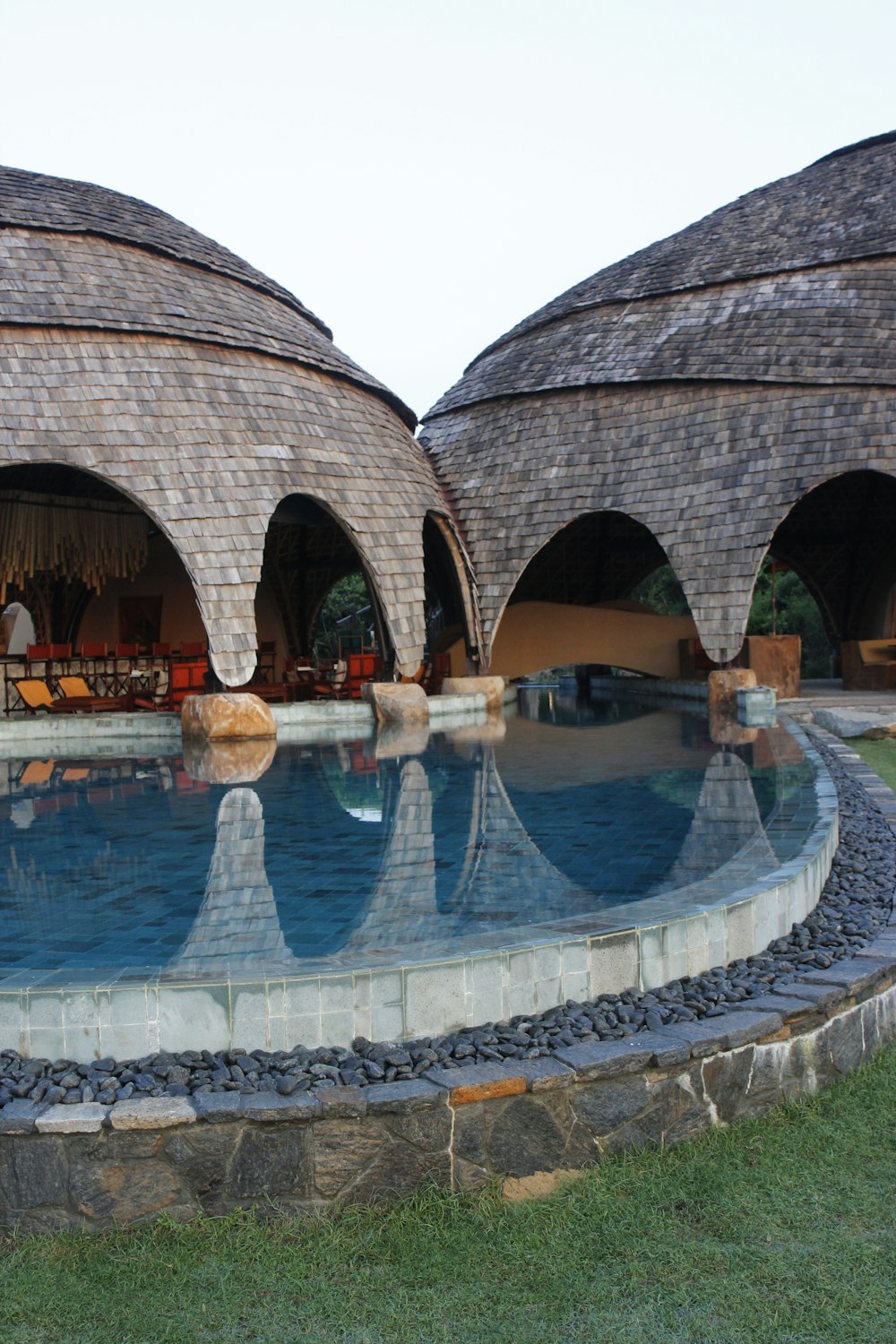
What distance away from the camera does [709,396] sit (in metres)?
15.1

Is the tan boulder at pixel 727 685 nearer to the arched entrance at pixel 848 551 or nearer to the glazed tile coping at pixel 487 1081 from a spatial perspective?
the arched entrance at pixel 848 551

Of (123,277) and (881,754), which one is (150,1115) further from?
(123,277)

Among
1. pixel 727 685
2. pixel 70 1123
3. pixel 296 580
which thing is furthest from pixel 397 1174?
pixel 296 580

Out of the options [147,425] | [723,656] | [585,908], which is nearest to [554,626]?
[723,656]

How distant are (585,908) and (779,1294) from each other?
182 cm

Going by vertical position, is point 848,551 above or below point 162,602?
above

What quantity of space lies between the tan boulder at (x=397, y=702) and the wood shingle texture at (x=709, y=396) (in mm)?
3072

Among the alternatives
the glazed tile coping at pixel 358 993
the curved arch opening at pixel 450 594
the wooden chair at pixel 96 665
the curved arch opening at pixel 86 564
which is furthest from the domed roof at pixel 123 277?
the glazed tile coping at pixel 358 993

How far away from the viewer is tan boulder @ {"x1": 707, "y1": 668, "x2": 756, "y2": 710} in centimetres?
1421

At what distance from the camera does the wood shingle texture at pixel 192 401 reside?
12.0 metres

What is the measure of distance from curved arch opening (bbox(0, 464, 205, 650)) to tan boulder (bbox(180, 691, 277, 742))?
2645 millimetres

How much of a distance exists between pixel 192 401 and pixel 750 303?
799 cm

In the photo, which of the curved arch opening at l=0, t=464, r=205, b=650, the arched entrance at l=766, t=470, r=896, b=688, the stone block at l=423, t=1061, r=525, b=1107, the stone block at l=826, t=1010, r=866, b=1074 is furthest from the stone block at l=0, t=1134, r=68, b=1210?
the arched entrance at l=766, t=470, r=896, b=688

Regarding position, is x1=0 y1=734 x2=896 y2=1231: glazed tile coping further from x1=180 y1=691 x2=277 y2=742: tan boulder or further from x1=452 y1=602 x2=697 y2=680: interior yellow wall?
x1=452 y1=602 x2=697 y2=680: interior yellow wall
